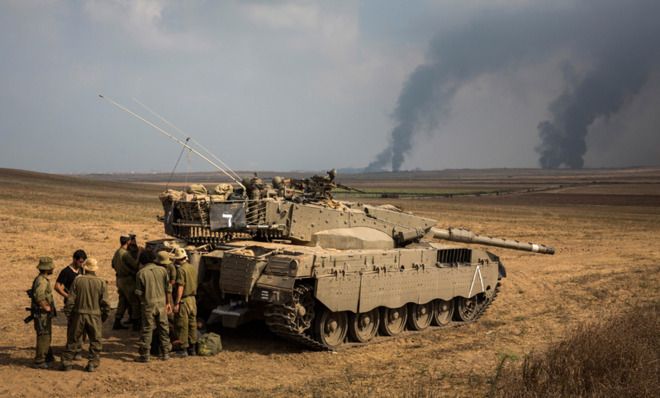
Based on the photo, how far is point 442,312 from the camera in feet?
50.4

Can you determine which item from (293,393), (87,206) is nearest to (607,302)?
(293,393)

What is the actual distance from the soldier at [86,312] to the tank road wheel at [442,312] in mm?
7496

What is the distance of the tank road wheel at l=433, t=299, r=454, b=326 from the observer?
15.1m

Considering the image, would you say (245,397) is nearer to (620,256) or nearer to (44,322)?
(44,322)

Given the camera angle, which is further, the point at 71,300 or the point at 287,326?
the point at 287,326

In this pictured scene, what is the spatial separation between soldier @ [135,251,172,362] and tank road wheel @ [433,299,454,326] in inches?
246

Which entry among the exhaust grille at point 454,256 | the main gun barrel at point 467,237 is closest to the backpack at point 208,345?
the exhaust grille at point 454,256

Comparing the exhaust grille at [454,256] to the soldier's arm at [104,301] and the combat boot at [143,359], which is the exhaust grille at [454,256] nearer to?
the combat boot at [143,359]

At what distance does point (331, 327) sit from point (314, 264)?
150 cm

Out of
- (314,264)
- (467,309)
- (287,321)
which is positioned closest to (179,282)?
(287,321)

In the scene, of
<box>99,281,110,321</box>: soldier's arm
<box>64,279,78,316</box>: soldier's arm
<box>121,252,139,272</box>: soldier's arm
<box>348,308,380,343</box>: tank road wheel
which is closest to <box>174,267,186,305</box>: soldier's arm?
<box>99,281,110,321</box>: soldier's arm

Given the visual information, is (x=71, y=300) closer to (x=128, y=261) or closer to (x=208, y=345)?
(x=208, y=345)

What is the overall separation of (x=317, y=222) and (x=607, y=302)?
348 inches

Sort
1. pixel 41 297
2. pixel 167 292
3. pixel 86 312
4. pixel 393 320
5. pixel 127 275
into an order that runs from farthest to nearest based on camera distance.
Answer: pixel 393 320 < pixel 127 275 < pixel 167 292 < pixel 86 312 < pixel 41 297
